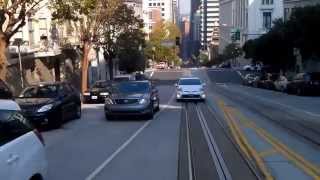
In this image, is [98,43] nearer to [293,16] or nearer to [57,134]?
[293,16]

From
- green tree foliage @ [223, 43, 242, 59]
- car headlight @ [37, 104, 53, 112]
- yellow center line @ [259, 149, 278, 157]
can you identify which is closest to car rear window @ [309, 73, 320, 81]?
car headlight @ [37, 104, 53, 112]

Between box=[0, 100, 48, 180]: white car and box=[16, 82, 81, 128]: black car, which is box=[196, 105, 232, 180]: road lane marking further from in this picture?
box=[16, 82, 81, 128]: black car

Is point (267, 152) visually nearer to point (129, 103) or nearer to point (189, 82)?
point (129, 103)

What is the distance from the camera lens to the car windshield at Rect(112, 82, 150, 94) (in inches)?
957

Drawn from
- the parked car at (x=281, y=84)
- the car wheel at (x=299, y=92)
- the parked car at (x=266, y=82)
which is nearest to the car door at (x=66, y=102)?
the car wheel at (x=299, y=92)

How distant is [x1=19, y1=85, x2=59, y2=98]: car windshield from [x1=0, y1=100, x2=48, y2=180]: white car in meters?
13.6

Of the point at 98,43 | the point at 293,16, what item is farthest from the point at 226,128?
the point at 293,16

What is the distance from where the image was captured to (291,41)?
55.8m

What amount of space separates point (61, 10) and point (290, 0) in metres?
65.5

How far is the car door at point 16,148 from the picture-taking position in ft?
22.3

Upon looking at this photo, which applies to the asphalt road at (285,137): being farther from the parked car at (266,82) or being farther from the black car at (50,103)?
the parked car at (266,82)

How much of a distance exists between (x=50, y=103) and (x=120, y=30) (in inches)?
1202

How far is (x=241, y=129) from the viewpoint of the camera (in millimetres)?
19594

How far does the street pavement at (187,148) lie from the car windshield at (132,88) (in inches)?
44.3
